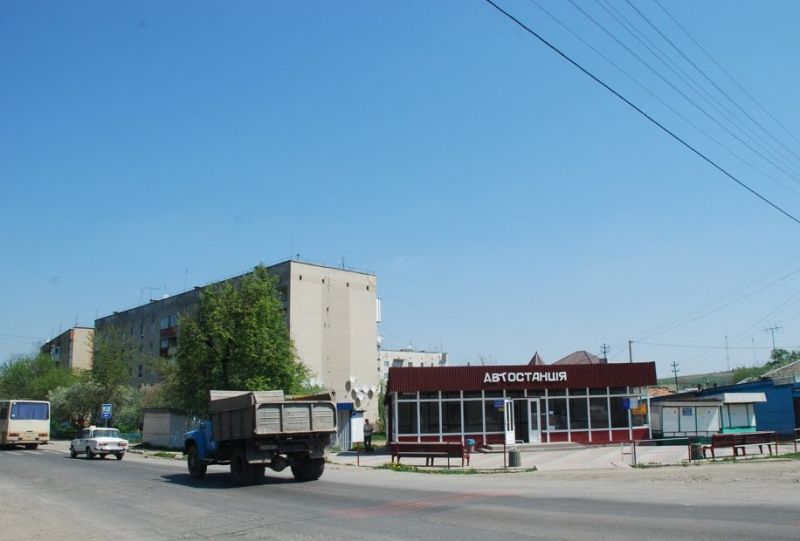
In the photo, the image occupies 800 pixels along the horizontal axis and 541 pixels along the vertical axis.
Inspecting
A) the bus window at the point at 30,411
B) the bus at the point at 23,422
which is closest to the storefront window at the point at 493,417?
the bus at the point at 23,422

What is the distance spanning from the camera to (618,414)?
127 feet

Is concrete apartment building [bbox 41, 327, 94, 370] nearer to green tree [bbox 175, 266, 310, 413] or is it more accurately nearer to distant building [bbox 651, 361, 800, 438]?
green tree [bbox 175, 266, 310, 413]

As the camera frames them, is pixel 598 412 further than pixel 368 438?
Yes

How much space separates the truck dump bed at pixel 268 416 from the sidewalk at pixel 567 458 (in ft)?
26.1

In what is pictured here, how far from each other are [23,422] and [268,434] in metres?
31.3

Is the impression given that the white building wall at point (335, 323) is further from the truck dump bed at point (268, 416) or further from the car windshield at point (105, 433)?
the truck dump bed at point (268, 416)

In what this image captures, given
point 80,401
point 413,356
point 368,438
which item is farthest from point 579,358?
point 413,356

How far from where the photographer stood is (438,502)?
50.0 feet

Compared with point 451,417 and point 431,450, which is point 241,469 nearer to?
point 431,450

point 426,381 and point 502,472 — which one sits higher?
A: point 426,381

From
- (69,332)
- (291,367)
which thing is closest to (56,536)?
(291,367)

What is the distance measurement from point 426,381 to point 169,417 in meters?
19.0

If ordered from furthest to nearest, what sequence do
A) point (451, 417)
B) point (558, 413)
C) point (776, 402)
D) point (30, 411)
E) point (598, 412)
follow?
1. point (776, 402)
2. point (30, 411)
3. point (598, 412)
4. point (558, 413)
5. point (451, 417)

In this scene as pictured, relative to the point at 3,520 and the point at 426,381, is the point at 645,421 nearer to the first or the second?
the point at 426,381
